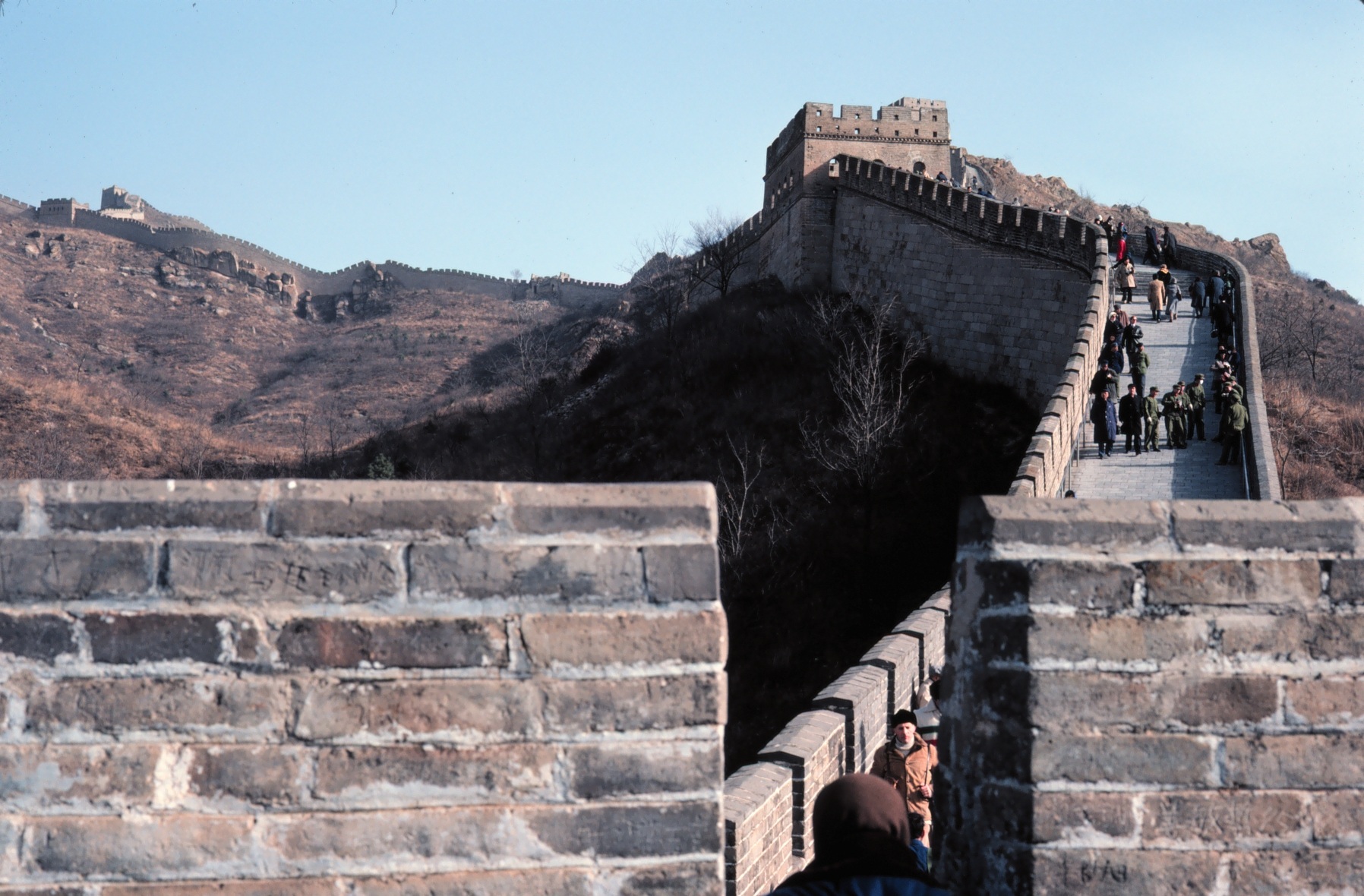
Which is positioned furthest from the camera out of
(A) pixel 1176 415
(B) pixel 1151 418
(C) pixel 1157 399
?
(C) pixel 1157 399

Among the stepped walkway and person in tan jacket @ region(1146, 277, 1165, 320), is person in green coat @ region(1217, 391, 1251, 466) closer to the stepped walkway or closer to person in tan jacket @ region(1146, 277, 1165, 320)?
the stepped walkway

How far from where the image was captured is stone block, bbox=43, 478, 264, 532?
8.86 feet

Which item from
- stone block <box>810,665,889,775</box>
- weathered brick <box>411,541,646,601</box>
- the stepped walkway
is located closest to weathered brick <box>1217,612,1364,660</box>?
weathered brick <box>411,541,646,601</box>

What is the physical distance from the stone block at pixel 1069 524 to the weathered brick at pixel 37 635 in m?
2.03

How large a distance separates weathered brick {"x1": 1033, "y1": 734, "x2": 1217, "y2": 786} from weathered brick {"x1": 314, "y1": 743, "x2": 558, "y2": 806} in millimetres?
1139

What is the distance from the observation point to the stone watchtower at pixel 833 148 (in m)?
39.5

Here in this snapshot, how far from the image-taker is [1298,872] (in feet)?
9.42

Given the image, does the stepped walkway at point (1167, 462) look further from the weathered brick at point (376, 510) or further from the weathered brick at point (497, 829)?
the weathered brick at point (376, 510)

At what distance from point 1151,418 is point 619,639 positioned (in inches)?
585

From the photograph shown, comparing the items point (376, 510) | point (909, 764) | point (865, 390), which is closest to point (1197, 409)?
point (865, 390)

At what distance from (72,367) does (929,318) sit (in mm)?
54509

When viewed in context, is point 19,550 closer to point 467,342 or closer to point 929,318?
point 929,318

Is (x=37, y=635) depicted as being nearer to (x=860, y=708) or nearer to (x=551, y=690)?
(x=551, y=690)

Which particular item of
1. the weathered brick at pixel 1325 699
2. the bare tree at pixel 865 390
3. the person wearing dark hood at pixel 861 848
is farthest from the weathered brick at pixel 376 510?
the bare tree at pixel 865 390
